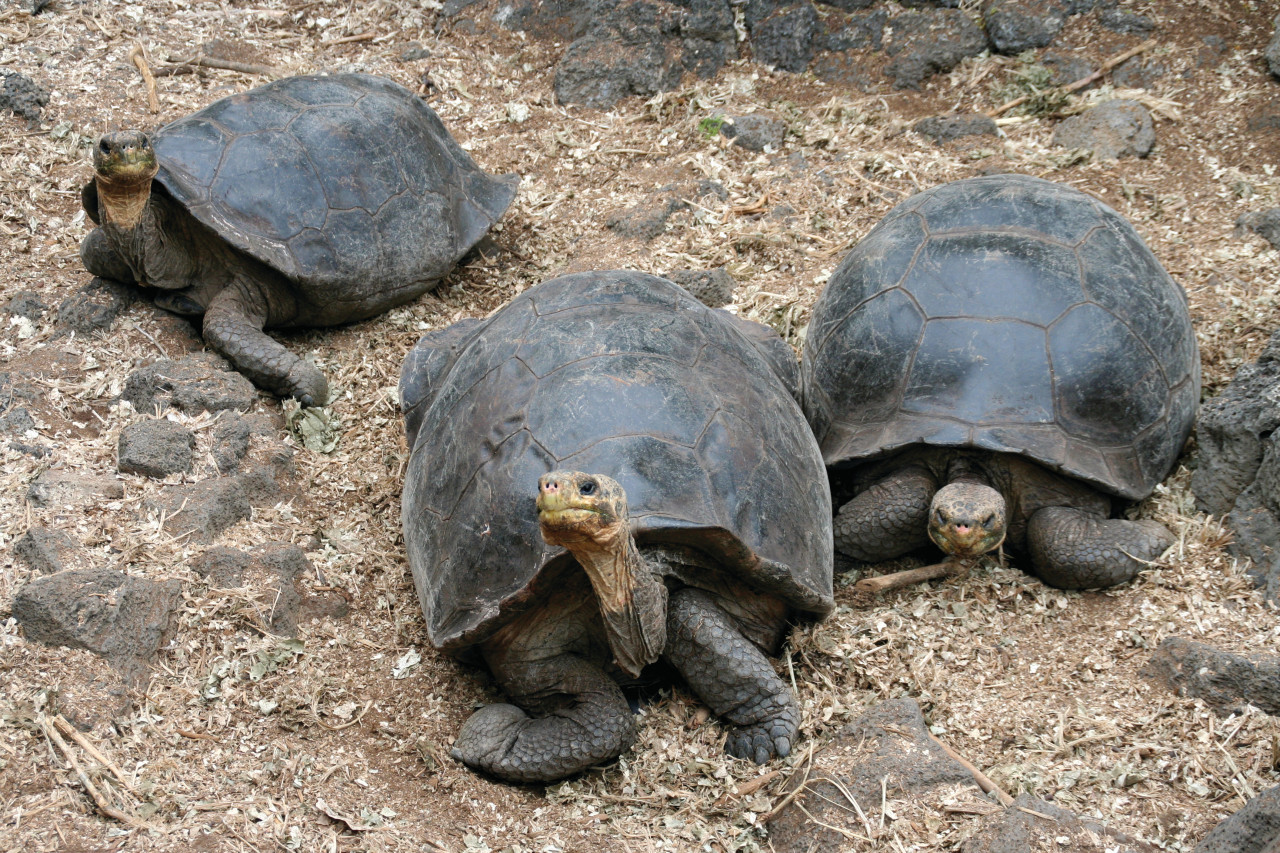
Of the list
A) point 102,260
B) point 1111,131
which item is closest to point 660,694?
point 102,260

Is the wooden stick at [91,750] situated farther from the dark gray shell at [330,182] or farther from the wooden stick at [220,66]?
the wooden stick at [220,66]

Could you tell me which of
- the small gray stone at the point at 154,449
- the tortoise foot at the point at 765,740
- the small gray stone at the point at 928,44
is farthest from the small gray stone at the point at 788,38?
the tortoise foot at the point at 765,740

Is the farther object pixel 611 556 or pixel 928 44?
pixel 928 44

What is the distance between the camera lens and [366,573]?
150 inches

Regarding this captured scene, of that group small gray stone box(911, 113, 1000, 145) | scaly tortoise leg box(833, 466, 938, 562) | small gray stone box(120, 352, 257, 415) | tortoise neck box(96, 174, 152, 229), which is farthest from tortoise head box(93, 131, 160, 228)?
small gray stone box(911, 113, 1000, 145)

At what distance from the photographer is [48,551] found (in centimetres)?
324

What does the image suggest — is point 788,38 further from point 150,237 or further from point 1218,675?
point 1218,675

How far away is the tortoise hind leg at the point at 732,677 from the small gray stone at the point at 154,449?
6.32 feet

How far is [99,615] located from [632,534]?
151cm

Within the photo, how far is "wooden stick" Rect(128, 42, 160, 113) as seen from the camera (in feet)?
19.9

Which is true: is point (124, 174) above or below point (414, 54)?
above

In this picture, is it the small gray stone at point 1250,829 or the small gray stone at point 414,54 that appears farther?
the small gray stone at point 414,54

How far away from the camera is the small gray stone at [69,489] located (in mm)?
3512

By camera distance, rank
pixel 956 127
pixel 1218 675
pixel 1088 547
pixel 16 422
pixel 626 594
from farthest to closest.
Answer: pixel 956 127, pixel 16 422, pixel 1088 547, pixel 1218 675, pixel 626 594
